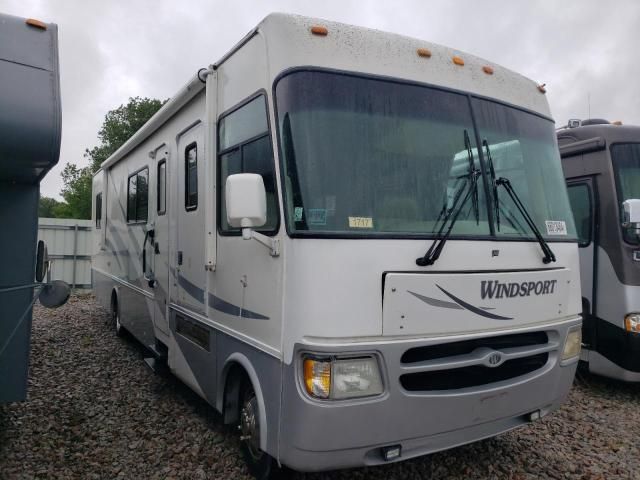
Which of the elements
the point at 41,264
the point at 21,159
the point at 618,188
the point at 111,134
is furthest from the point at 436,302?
the point at 111,134

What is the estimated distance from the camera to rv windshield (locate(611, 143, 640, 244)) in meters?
5.37

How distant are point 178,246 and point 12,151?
75.4 inches

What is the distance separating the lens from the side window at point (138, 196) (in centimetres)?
580

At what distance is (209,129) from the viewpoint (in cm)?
378

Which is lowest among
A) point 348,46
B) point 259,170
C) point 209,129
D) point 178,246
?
point 178,246

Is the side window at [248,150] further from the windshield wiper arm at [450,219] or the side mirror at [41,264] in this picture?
the side mirror at [41,264]

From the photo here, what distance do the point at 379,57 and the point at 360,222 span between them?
1075 millimetres

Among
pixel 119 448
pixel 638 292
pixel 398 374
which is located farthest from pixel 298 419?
pixel 638 292

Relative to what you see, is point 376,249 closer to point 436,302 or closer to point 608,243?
point 436,302

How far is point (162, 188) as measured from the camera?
525 cm

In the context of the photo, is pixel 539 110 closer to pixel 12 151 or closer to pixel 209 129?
pixel 209 129

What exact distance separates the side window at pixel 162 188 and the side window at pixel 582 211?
425 centimetres

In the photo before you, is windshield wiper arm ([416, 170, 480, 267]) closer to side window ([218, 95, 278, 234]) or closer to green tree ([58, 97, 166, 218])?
side window ([218, 95, 278, 234])

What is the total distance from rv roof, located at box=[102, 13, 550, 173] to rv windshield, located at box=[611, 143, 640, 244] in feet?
7.28
